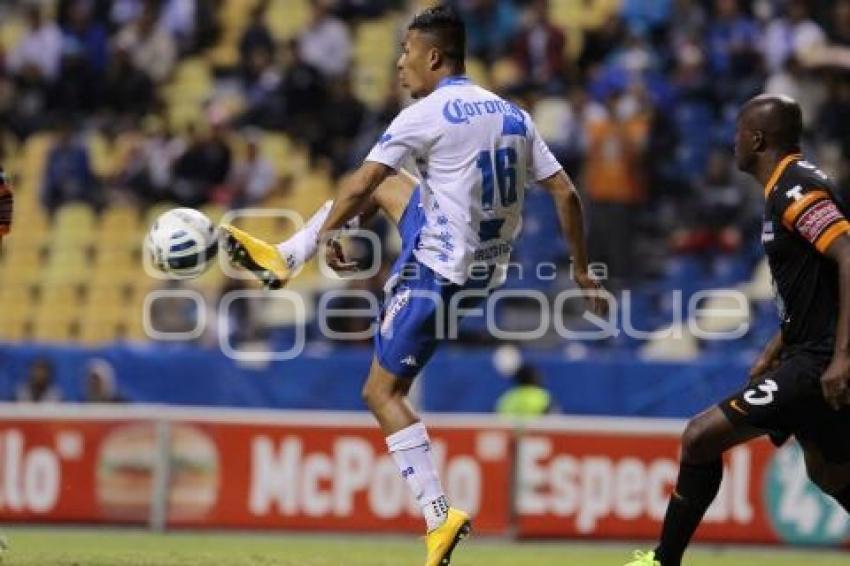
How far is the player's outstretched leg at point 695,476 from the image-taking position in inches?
352

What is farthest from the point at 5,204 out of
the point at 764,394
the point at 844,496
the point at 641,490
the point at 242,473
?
the point at 641,490

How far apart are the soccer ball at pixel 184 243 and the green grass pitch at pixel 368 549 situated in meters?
2.65

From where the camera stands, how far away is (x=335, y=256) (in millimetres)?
9469

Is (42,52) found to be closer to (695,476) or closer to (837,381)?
(695,476)

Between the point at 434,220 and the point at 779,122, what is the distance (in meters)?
1.74

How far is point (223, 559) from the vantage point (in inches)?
422

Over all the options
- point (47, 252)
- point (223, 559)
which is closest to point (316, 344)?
point (47, 252)

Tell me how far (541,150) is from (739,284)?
9.47 metres

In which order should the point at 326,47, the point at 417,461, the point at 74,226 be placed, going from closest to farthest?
the point at 417,461 → the point at 74,226 → the point at 326,47

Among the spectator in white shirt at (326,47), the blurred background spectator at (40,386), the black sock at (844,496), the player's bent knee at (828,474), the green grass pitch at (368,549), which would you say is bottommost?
the green grass pitch at (368,549)

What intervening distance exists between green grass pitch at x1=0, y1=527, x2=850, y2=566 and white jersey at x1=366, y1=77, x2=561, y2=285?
282cm

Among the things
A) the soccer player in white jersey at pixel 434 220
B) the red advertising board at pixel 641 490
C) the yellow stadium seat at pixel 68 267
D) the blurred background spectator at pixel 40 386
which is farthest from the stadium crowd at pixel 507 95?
the soccer player in white jersey at pixel 434 220

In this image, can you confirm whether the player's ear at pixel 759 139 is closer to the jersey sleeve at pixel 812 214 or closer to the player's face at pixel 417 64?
the jersey sleeve at pixel 812 214

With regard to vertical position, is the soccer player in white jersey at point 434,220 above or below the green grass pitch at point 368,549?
above
